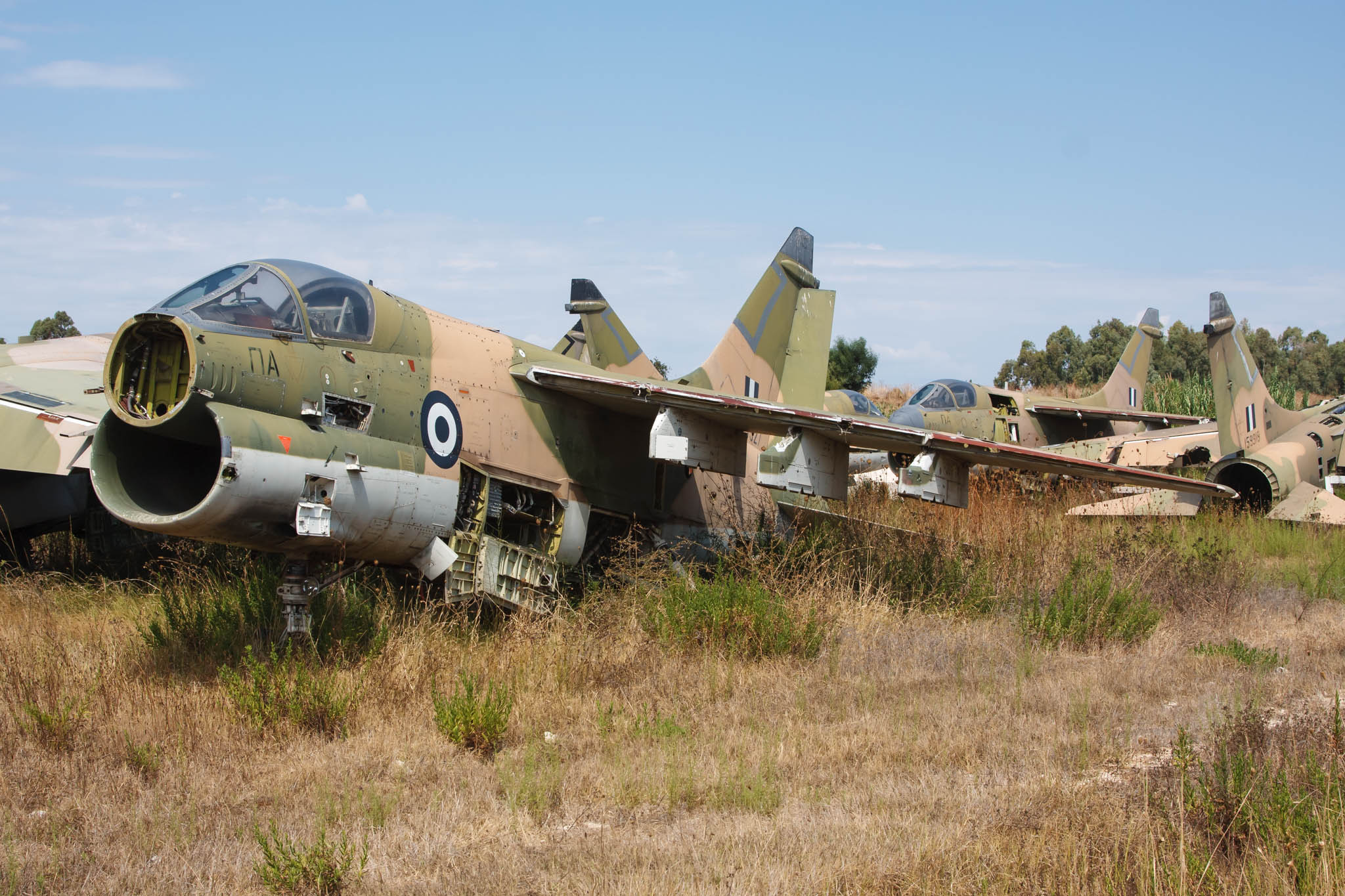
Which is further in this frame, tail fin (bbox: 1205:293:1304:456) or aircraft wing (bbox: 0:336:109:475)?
tail fin (bbox: 1205:293:1304:456)

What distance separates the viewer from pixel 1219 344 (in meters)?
17.9

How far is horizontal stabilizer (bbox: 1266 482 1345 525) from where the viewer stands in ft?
52.7

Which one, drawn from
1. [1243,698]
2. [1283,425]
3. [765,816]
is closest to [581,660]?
[765,816]

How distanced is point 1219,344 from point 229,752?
16359mm

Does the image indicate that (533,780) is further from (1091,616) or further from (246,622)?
(1091,616)

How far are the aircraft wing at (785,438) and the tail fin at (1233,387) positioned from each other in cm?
801

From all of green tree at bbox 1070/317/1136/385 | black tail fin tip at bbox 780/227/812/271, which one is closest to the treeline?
green tree at bbox 1070/317/1136/385

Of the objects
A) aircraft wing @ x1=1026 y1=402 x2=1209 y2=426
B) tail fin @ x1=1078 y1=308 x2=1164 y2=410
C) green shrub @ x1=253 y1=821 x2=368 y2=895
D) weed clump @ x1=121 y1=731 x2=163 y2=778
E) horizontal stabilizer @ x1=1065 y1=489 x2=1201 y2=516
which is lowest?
weed clump @ x1=121 y1=731 x2=163 y2=778

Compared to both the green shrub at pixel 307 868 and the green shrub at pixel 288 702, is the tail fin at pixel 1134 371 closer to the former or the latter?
the green shrub at pixel 288 702

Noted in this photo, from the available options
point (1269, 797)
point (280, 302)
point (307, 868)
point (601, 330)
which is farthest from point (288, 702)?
point (601, 330)

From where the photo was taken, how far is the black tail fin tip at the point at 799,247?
14.7m

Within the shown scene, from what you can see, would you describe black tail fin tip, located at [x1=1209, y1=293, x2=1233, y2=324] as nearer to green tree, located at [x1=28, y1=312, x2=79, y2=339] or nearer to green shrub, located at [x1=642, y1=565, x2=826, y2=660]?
green shrub, located at [x1=642, y1=565, x2=826, y2=660]

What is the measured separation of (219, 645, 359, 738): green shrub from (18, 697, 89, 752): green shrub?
931 mm

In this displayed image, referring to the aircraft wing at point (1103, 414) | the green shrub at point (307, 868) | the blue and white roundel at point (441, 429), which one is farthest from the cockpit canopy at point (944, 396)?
the green shrub at point (307, 868)
